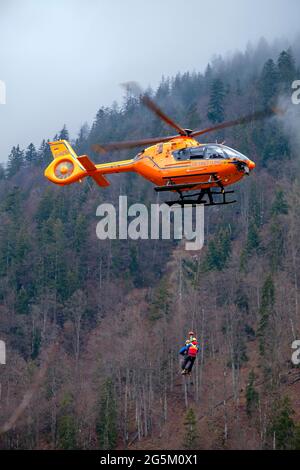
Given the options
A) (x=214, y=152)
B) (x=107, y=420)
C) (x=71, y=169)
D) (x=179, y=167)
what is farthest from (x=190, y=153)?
(x=107, y=420)

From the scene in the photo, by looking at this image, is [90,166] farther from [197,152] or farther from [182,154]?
[197,152]

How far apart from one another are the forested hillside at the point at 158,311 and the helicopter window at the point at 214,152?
775 inches

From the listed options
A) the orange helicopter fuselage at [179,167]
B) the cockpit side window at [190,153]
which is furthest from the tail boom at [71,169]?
the cockpit side window at [190,153]

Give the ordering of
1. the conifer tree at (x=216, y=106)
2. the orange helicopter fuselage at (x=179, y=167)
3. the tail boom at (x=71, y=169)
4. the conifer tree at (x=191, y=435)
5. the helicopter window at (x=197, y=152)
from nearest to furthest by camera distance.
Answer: the orange helicopter fuselage at (x=179, y=167) → the helicopter window at (x=197, y=152) → the tail boom at (x=71, y=169) → the conifer tree at (x=191, y=435) → the conifer tree at (x=216, y=106)

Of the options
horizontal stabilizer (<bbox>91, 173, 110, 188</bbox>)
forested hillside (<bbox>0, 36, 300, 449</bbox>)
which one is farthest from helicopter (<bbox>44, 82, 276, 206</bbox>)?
forested hillside (<bbox>0, 36, 300, 449</bbox>)

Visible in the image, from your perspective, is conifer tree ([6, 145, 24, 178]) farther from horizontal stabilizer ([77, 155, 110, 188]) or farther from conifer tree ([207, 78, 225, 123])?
horizontal stabilizer ([77, 155, 110, 188])

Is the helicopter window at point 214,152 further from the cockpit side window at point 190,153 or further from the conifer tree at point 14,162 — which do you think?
the conifer tree at point 14,162

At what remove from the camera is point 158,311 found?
6612 centimetres

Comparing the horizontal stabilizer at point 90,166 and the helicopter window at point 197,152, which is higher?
the horizontal stabilizer at point 90,166

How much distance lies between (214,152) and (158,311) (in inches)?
1456

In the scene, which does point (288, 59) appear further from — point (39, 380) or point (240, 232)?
point (39, 380)

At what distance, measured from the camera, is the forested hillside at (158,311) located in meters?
52.4

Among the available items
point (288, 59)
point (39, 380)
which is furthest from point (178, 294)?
point (288, 59)
